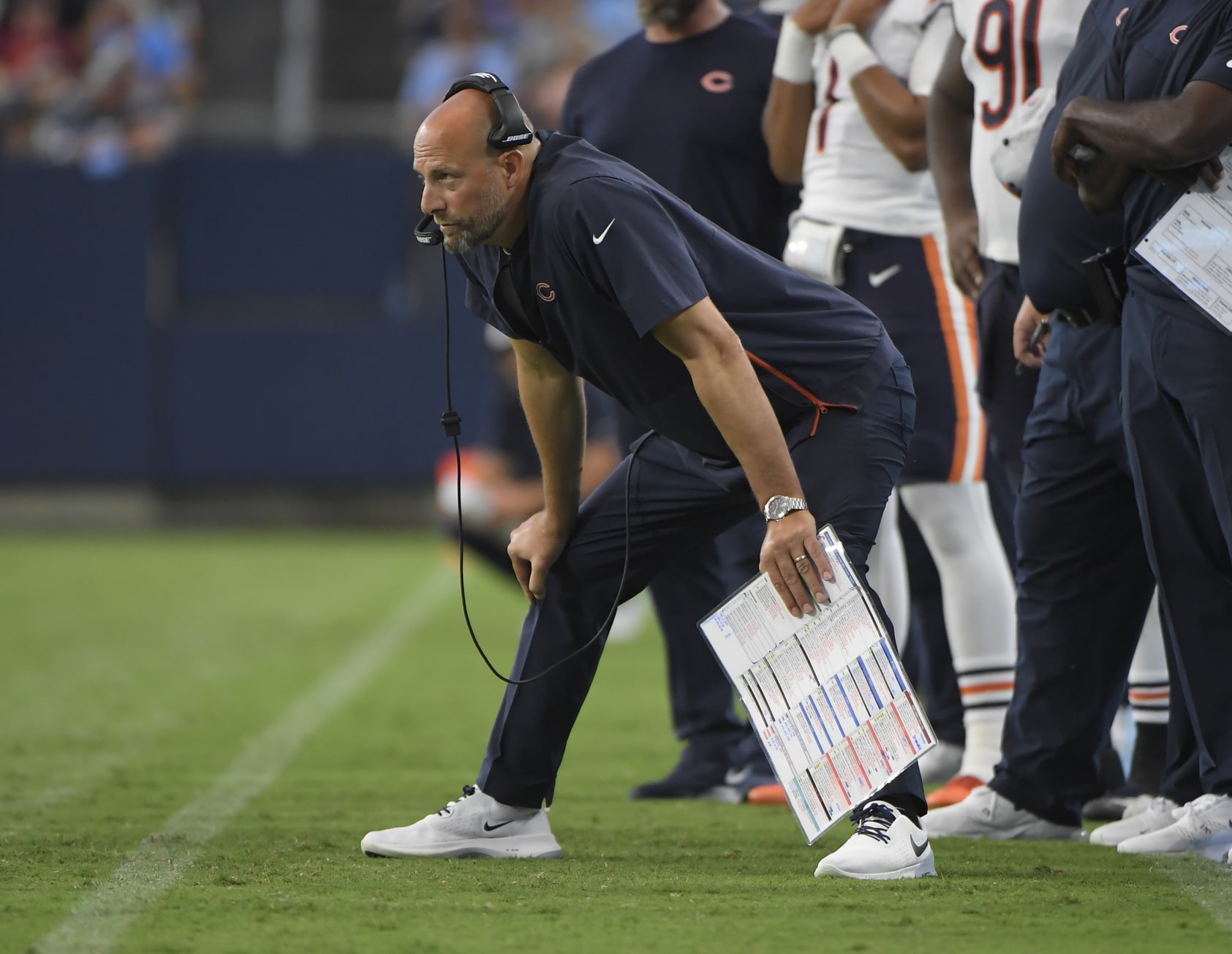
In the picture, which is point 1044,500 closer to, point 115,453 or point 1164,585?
point 1164,585

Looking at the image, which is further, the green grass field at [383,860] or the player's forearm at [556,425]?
the player's forearm at [556,425]

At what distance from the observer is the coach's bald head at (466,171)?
135 inches

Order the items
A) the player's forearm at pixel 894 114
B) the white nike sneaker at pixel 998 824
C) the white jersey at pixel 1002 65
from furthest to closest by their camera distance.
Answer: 1. the player's forearm at pixel 894 114
2. the white jersey at pixel 1002 65
3. the white nike sneaker at pixel 998 824

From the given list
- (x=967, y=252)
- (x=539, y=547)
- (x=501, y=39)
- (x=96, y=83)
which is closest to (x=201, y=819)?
(x=539, y=547)

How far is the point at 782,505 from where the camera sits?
3.31 m

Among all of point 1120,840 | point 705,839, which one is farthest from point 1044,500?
point 705,839

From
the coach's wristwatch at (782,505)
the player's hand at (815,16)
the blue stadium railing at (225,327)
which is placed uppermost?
the player's hand at (815,16)

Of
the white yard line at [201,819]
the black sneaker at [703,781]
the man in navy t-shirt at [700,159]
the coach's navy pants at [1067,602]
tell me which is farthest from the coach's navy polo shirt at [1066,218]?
the white yard line at [201,819]

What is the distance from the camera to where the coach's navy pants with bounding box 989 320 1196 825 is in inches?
151

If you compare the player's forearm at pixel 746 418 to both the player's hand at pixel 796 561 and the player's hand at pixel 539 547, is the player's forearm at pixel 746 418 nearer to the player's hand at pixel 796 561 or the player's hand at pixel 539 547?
the player's hand at pixel 796 561

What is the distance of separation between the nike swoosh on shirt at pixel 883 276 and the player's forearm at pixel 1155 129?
1233 mm

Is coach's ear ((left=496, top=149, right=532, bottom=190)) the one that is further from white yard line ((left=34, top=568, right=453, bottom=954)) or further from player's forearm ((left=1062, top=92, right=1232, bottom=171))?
white yard line ((left=34, top=568, right=453, bottom=954))

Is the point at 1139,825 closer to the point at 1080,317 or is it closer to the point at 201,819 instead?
the point at 1080,317

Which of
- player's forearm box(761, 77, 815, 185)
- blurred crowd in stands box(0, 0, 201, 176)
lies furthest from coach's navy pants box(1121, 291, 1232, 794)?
blurred crowd in stands box(0, 0, 201, 176)
